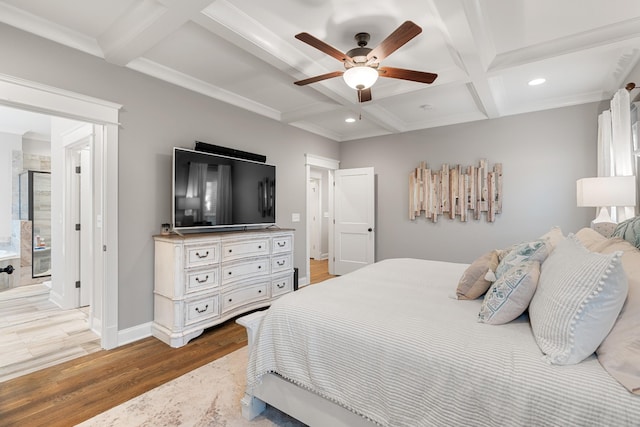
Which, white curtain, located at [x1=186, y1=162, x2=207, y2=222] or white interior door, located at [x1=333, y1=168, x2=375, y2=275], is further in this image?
white interior door, located at [x1=333, y1=168, x2=375, y2=275]

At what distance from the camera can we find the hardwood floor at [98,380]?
1872 millimetres

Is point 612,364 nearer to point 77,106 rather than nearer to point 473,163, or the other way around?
point 77,106

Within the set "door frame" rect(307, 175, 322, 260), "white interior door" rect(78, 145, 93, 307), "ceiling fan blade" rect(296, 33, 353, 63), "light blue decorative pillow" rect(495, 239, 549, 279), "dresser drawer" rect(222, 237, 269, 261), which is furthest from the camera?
"door frame" rect(307, 175, 322, 260)

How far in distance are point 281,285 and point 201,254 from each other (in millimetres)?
1259

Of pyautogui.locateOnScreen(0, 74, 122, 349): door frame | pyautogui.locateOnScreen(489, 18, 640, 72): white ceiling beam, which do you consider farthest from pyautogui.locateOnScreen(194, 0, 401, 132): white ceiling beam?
pyautogui.locateOnScreen(489, 18, 640, 72): white ceiling beam

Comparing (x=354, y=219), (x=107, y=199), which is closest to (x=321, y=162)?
(x=354, y=219)

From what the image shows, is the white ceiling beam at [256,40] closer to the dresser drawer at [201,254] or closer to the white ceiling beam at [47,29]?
the white ceiling beam at [47,29]

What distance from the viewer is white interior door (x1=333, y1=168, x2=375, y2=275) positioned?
5305 millimetres

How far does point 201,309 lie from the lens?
2.92m

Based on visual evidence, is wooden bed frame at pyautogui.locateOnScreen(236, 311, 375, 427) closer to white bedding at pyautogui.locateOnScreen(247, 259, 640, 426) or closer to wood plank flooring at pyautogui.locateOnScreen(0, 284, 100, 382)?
white bedding at pyautogui.locateOnScreen(247, 259, 640, 426)

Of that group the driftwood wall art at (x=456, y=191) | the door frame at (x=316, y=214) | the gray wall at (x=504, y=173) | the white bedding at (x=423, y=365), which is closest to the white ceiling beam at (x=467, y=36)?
the gray wall at (x=504, y=173)

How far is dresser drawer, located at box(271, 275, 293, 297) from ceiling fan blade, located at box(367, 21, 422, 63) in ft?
8.83

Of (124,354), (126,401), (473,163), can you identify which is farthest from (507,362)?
(473,163)

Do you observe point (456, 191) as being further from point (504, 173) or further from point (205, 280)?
point (205, 280)
